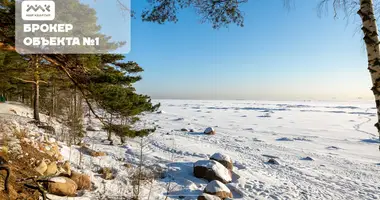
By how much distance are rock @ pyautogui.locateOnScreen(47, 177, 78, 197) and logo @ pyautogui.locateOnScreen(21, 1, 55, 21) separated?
4.47 metres

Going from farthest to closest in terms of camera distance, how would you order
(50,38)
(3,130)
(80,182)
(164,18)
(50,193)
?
(50,38), (3,130), (80,182), (50,193), (164,18)

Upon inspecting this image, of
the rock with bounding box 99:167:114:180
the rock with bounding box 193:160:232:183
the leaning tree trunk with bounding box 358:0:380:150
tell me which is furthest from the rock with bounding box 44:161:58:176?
the leaning tree trunk with bounding box 358:0:380:150

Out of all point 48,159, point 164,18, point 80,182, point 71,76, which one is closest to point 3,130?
point 48,159

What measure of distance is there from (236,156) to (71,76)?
1040cm

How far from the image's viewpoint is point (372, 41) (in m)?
2.38

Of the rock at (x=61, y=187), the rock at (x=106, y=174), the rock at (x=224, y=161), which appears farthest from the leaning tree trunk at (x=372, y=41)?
the rock at (x=224, y=161)

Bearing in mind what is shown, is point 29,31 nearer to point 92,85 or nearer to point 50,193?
point 92,85

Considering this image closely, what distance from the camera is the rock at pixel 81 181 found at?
526 centimetres

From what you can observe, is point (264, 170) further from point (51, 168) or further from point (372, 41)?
point (372, 41)

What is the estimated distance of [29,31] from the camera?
226 inches

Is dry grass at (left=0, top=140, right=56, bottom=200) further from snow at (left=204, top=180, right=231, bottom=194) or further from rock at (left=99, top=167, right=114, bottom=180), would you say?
snow at (left=204, top=180, right=231, bottom=194)

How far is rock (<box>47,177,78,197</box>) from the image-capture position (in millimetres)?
4402

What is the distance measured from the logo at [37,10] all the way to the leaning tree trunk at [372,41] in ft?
23.8

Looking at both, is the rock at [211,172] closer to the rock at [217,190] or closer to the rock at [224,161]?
the rock at [224,161]
